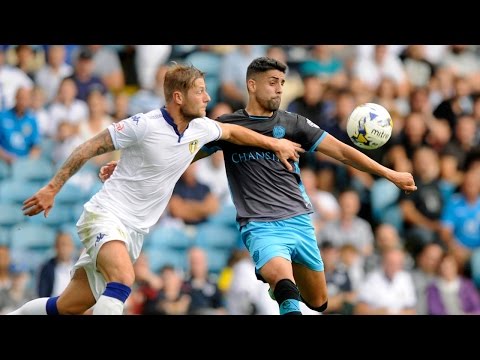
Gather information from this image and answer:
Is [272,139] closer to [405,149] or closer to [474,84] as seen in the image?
[405,149]

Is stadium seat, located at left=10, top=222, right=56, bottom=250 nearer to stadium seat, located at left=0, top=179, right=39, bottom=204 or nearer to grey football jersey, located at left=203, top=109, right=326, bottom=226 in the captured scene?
stadium seat, located at left=0, top=179, right=39, bottom=204

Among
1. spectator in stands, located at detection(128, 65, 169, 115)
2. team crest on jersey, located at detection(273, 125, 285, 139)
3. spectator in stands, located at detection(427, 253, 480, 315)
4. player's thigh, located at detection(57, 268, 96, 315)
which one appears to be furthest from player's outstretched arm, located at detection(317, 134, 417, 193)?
spectator in stands, located at detection(128, 65, 169, 115)

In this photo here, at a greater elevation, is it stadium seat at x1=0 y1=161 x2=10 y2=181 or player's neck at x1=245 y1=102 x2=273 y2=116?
player's neck at x1=245 y1=102 x2=273 y2=116

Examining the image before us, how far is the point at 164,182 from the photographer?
8555mm

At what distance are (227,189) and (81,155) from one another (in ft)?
19.6

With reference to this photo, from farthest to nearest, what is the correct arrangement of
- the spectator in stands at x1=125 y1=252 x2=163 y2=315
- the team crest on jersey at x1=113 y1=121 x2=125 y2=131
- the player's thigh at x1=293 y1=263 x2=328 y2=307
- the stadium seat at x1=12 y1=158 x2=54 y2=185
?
the stadium seat at x1=12 y1=158 x2=54 y2=185 < the spectator in stands at x1=125 y1=252 x2=163 y2=315 < the player's thigh at x1=293 y1=263 x2=328 y2=307 < the team crest on jersey at x1=113 y1=121 x2=125 y2=131

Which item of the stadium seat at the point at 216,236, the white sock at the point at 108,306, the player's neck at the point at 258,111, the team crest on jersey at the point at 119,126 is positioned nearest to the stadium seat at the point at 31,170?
the stadium seat at the point at 216,236

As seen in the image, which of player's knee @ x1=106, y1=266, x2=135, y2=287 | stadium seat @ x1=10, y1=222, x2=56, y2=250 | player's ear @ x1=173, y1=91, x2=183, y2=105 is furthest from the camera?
stadium seat @ x1=10, y1=222, x2=56, y2=250

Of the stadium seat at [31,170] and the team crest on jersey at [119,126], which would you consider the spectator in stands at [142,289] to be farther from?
the team crest on jersey at [119,126]

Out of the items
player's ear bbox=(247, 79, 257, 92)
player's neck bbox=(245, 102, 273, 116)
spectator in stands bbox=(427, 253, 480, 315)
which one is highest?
player's ear bbox=(247, 79, 257, 92)

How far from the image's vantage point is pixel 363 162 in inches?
350

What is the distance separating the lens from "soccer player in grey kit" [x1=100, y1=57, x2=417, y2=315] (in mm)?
8766
